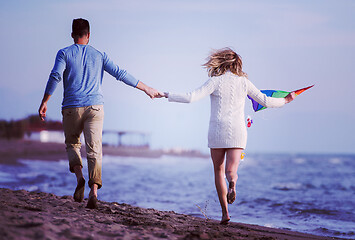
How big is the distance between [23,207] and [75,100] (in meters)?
1.23

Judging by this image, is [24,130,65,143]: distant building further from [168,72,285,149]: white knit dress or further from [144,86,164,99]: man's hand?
[168,72,285,149]: white knit dress

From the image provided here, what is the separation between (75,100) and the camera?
456cm

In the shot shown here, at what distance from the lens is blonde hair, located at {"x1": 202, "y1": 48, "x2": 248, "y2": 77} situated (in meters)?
4.46

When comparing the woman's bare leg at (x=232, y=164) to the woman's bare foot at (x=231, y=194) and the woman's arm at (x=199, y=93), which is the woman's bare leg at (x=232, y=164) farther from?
the woman's arm at (x=199, y=93)

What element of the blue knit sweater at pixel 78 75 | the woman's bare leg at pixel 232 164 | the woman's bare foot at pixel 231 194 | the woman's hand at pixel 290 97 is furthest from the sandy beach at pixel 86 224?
the woman's hand at pixel 290 97

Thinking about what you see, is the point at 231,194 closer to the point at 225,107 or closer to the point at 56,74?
the point at 225,107

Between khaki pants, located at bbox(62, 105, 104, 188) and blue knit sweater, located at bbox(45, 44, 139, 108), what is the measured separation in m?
0.08

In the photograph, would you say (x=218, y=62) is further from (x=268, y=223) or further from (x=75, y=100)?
(x=268, y=223)

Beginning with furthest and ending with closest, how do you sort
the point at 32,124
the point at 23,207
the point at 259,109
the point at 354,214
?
the point at 32,124 < the point at 354,214 < the point at 259,109 < the point at 23,207

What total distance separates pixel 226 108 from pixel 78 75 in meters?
1.64

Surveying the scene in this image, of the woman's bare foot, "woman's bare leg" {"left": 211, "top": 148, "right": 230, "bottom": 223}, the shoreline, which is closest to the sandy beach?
the shoreline

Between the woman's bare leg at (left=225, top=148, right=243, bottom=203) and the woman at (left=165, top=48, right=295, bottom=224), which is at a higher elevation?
the woman at (left=165, top=48, right=295, bottom=224)

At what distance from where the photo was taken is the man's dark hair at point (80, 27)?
468 centimetres

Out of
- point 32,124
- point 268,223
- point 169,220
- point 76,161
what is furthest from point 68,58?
point 32,124
